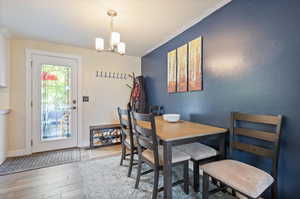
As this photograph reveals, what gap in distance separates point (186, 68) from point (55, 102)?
282 cm

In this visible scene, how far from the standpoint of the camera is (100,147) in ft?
10.3

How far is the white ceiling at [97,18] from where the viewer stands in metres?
1.72

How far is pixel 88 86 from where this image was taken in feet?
10.7

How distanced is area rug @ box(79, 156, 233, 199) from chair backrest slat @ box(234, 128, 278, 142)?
2.43 feet

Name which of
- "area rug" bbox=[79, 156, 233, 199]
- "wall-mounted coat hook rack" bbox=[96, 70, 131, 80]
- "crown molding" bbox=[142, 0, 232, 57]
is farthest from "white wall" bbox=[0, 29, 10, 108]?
"crown molding" bbox=[142, 0, 232, 57]

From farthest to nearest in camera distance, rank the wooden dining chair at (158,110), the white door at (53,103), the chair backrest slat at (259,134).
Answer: the wooden dining chair at (158,110) → the white door at (53,103) → the chair backrest slat at (259,134)

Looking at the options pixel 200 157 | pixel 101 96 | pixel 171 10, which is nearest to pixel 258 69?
pixel 200 157

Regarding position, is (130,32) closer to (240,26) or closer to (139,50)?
(139,50)

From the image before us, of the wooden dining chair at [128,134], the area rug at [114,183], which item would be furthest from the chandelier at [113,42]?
the area rug at [114,183]

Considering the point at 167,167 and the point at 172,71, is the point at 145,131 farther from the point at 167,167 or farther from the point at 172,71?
the point at 172,71

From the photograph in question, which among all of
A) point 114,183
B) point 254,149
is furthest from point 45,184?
point 254,149

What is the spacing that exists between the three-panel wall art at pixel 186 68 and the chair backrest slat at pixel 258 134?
79 centimetres

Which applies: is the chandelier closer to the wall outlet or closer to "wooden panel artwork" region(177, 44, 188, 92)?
"wooden panel artwork" region(177, 44, 188, 92)

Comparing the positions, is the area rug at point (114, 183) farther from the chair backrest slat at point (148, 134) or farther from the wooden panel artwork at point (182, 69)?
the wooden panel artwork at point (182, 69)
